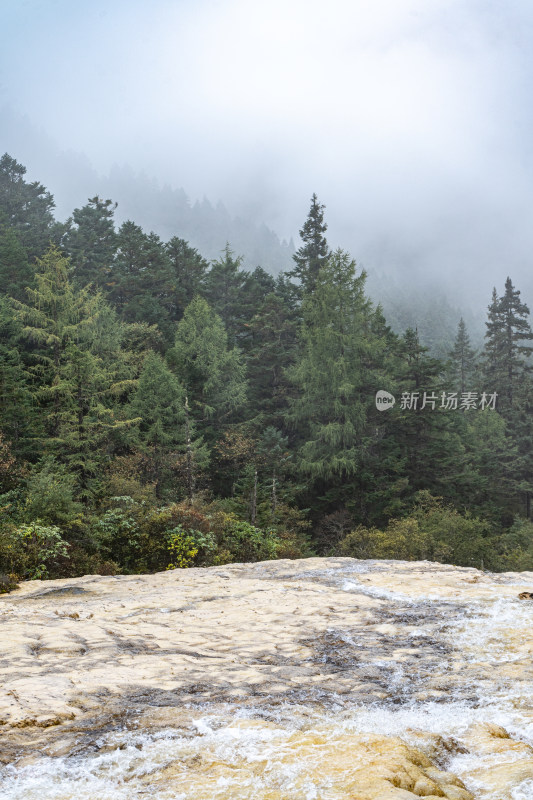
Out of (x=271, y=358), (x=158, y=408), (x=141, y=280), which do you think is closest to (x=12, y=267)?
(x=141, y=280)

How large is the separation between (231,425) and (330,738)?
81.5 feet

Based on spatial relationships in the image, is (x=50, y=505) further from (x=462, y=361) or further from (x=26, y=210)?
(x=462, y=361)

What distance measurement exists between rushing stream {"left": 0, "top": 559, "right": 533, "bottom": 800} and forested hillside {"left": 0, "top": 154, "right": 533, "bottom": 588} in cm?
798

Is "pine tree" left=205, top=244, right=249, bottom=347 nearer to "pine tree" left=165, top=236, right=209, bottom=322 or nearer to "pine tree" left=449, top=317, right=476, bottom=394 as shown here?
"pine tree" left=165, top=236, right=209, bottom=322

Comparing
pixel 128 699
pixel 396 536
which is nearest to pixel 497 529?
pixel 396 536

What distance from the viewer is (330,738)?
293 cm

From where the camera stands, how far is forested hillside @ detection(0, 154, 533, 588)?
14.5 m

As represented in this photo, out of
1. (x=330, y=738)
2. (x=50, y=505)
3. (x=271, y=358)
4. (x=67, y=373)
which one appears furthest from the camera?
(x=271, y=358)

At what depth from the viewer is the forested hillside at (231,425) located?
1453 centimetres

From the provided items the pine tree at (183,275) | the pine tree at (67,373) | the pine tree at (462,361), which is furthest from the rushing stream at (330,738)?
the pine tree at (462,361)

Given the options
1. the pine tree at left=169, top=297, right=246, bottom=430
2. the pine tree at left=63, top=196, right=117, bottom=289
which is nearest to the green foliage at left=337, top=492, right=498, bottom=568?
the pine tree at left=169, top=297, right=246, bottom=430

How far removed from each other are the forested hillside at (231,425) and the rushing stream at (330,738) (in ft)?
26.2

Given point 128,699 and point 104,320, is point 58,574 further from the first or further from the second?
point 104,320

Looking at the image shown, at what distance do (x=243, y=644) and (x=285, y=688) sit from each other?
1.42 metres
